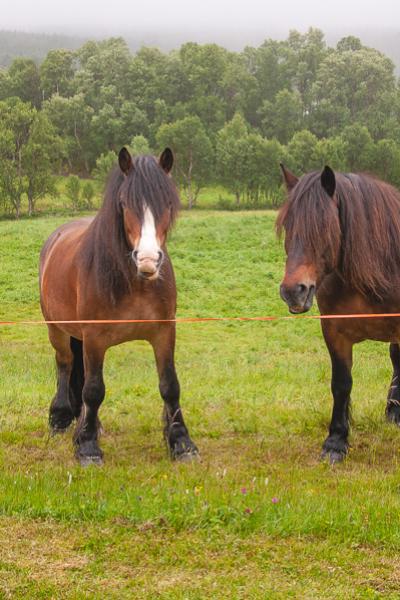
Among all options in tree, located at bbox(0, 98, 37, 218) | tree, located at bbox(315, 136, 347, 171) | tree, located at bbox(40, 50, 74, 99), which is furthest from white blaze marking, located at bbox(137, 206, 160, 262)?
tree, located at bbox(40, 50, 74, 99)

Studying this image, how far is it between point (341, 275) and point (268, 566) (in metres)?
2.49

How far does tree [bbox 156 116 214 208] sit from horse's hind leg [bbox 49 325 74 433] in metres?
44.5

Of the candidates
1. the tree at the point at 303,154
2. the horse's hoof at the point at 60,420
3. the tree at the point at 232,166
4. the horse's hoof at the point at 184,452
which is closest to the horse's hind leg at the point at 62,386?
the horse's hoof at the point at 60,420

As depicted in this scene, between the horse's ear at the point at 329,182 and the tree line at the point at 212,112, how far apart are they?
1684 inches

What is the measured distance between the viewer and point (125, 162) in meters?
5.46

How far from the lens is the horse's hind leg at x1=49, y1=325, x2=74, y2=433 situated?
23.6ft

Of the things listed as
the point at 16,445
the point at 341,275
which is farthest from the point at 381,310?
the point at 16,445

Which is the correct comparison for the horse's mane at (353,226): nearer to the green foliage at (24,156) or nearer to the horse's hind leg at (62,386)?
the horse's hind leg at (62,386)

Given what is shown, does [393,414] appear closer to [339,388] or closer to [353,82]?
[339,388]

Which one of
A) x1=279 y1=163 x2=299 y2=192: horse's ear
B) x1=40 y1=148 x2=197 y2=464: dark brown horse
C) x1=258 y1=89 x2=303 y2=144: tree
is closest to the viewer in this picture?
x1=40 y1=148 x2=197 y2=464: dark brown horse

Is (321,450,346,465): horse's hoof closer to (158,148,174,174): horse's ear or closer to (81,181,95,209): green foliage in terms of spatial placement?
(158,148,174,174): horse's ear

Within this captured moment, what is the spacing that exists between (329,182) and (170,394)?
7.93ft

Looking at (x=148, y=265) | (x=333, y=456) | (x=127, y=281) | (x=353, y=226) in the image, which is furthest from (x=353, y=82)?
(x=148, y=265)

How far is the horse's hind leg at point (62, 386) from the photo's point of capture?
718 cm
